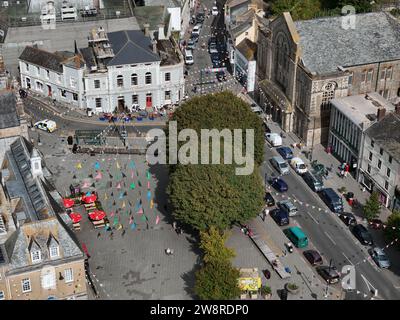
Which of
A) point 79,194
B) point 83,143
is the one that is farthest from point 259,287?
point 83,143

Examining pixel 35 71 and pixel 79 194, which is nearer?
pixel 79 194

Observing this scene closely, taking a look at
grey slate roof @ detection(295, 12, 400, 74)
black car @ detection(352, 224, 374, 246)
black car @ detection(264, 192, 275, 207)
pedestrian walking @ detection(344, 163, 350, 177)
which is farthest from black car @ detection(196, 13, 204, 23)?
black car @ detection(352, 224, 374, 246)

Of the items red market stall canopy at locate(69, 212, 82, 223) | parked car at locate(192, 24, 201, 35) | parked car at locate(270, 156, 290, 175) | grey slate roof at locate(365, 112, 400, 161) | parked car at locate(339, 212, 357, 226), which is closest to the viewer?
red market stall canopy at locate(69, 212, 82, 223)

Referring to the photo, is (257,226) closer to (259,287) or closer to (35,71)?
(259,287)

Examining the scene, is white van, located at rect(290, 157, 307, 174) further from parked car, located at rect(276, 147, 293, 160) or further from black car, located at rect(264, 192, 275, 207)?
black car, located at rect(264, 192, 275, 207)

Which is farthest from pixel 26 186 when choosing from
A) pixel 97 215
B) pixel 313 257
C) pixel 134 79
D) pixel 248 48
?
pixel 248 48

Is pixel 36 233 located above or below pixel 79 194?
above

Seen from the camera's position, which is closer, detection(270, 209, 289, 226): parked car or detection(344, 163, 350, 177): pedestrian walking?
detection(270, 209, 289, 226): parked car
